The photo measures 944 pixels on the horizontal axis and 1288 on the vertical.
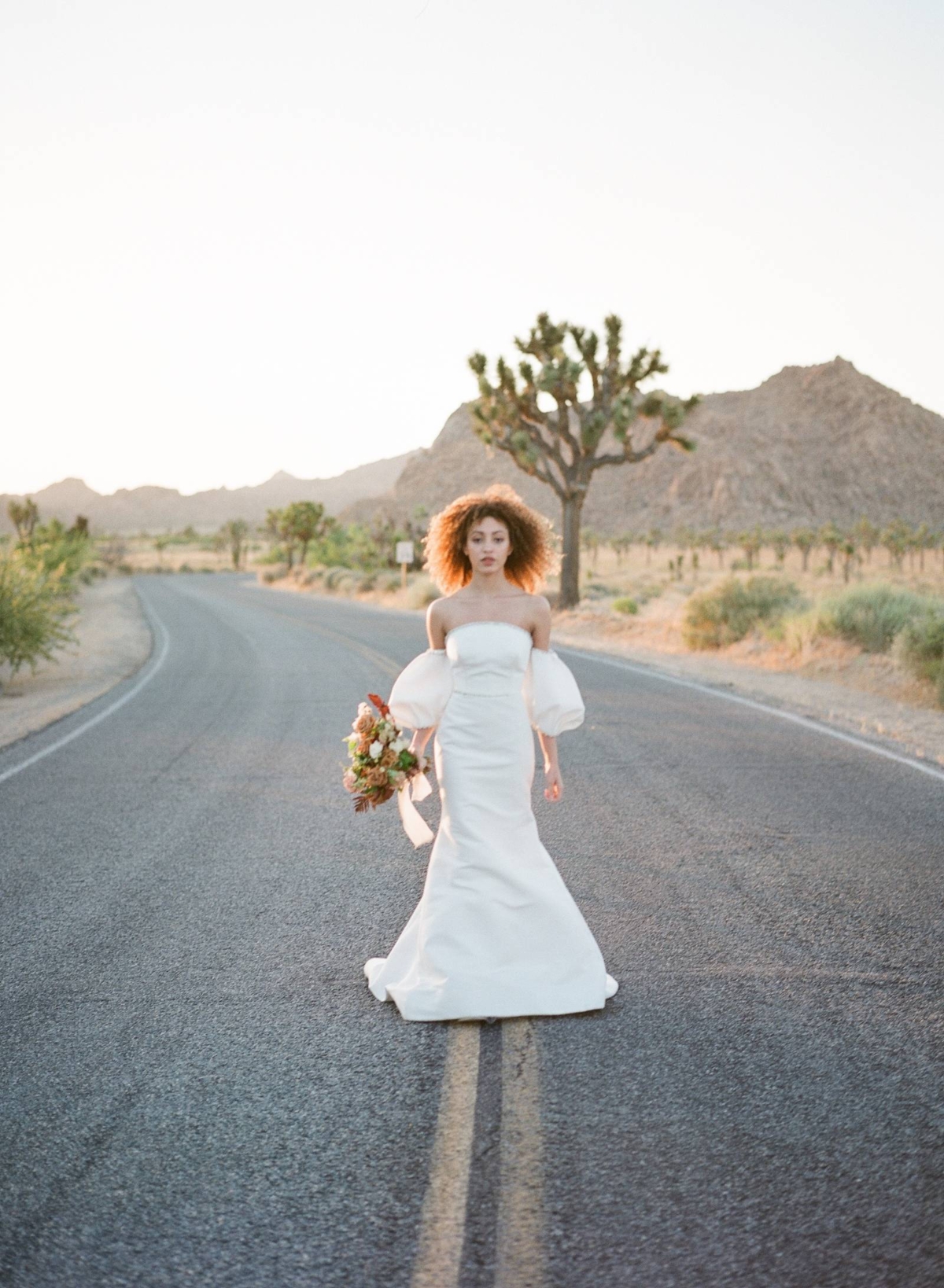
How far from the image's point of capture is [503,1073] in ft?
11.7

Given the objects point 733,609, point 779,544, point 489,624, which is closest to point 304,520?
point 779,544

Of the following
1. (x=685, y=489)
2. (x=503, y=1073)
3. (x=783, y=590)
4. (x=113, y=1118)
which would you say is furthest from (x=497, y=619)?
(x=685, y=489)

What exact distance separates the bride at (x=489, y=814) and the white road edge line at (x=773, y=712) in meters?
4.91

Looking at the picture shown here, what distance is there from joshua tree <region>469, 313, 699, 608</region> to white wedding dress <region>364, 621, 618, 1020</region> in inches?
890

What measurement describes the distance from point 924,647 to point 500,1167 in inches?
453

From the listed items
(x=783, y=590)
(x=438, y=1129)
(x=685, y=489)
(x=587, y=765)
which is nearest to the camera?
(x=438, y=1129)

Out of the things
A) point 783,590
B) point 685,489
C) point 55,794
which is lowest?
point 55,794

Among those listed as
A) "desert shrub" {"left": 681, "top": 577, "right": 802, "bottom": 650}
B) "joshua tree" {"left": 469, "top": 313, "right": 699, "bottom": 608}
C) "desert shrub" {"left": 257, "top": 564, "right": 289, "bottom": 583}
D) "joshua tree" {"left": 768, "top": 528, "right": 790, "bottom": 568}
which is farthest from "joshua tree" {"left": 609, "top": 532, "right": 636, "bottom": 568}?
"desert shrub" {"left": 681, "top": 577, "right": 802, "bottom": 650}

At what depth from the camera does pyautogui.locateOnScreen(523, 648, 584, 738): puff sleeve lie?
14.8ft

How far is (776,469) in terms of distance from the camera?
Result: 105 m

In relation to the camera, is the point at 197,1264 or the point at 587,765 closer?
the point at 197,1264

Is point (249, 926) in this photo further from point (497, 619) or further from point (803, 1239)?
point (803, 1239)

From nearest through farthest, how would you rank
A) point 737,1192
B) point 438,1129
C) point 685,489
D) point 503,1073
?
point 737,1192 → point 438,1129 → point 503,1073 → point 685,489

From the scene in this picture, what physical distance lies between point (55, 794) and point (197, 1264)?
6.18m
